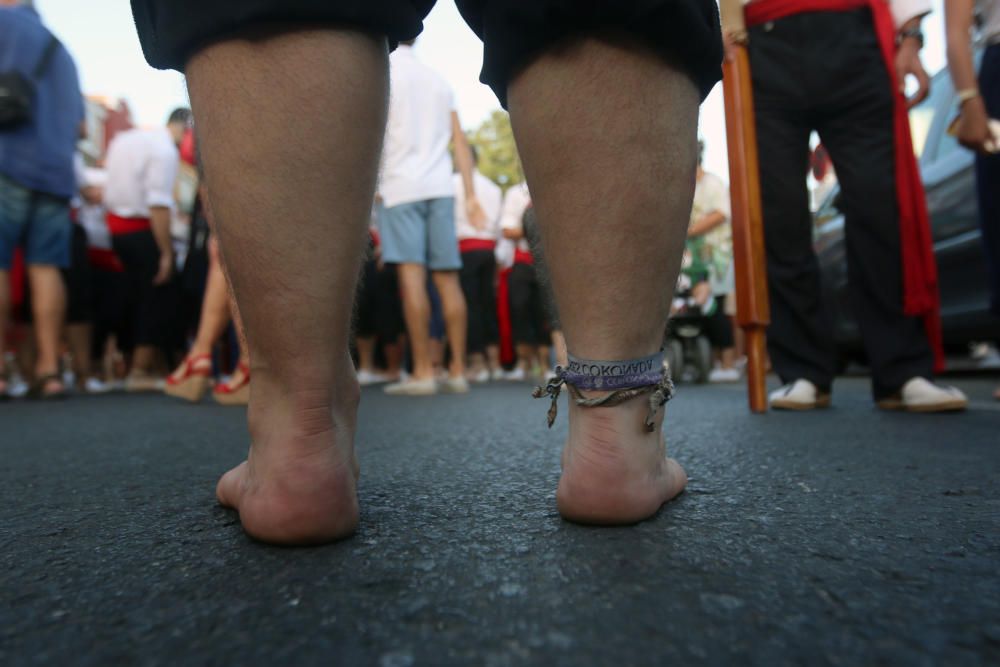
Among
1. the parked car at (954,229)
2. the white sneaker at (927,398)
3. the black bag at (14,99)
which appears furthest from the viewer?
the black bag at (14,99)

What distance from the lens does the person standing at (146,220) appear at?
4816 mm

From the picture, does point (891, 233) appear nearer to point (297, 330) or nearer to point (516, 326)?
point (297, 330)

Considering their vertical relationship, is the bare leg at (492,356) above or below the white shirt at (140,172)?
below

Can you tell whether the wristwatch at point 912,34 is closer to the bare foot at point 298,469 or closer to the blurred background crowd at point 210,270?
the blurred background crowd at point 210,270

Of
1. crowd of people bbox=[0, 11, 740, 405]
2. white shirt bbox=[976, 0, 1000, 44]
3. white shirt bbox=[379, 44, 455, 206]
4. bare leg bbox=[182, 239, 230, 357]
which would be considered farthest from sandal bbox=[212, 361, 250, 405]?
white shirt bbox=[976, 0, 1000, 44]

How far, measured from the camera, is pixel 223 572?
706 mm

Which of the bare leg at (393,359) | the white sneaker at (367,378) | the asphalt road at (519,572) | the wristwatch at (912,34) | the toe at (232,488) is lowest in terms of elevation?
the asphalt road at (519,572)

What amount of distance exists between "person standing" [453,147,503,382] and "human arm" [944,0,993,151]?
340 centimetres

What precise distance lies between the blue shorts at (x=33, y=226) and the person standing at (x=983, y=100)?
3.97m

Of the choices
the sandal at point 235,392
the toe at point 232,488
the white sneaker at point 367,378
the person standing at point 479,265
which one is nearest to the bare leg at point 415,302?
the sandal at point 235,392

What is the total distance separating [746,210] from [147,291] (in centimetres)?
409

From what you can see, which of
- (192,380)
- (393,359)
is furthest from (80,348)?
(192,380)

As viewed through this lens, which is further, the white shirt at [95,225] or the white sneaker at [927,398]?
the white shirt at [95,225]

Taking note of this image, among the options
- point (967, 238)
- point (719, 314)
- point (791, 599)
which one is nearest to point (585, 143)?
point (791, 599)
